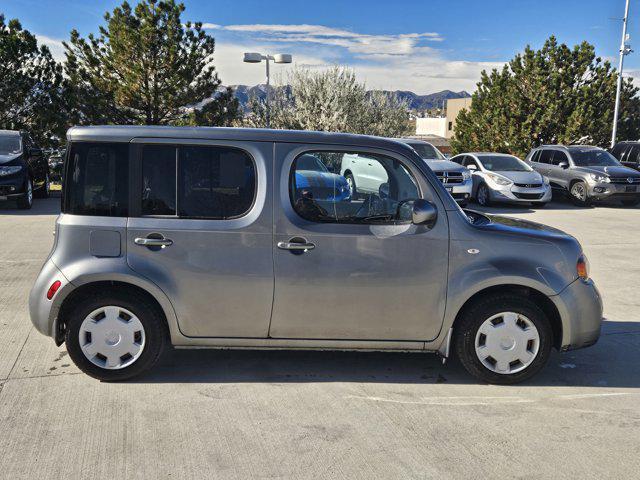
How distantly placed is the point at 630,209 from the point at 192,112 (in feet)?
45.7

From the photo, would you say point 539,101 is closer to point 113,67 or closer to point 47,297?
point 113,67

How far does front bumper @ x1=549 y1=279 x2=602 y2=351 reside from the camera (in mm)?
4551

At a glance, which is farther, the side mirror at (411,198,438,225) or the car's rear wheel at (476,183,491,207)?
the car's rear wheel at (476,183,491,207)

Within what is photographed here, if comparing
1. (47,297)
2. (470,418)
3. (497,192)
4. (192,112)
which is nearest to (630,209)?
(497,192)

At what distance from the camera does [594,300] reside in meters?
4.66

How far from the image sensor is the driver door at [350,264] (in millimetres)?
4410

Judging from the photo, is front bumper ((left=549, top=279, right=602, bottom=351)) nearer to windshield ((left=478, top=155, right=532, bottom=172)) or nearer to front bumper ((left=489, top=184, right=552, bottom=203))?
front bumper ((left=489, top=184, right=552, bottom=203))

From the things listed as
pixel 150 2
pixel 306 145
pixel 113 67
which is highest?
pixel 150 2

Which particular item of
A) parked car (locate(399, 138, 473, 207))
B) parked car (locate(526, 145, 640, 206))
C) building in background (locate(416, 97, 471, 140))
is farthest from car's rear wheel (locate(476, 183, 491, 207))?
building in background (locate(416, 97, 471, 140))

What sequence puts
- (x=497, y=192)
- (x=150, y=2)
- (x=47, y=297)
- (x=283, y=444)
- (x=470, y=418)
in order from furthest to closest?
(x=150, y=2), (x=497, y=192), (x=47, y=297), (x=470, y=418), (x=283, y=444)

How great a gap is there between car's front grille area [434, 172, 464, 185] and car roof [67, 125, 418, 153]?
12.2 metres

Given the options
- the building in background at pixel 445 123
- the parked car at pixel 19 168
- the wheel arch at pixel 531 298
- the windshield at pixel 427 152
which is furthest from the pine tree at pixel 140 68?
the building in background at pixel 445 123

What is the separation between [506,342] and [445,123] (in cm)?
10469

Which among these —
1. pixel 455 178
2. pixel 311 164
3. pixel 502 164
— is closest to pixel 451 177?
pixel 455 178
